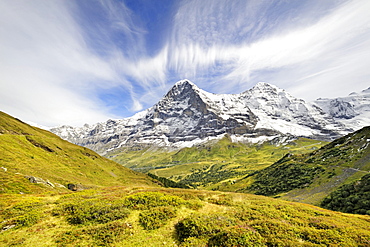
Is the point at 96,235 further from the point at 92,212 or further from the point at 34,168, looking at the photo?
the point at 34,168

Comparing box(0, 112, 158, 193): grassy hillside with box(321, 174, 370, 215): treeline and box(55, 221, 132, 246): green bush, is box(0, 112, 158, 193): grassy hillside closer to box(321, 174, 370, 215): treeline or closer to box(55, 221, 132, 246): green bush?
box(55, 221, 132, 246): green bush

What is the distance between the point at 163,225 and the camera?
2175 cm

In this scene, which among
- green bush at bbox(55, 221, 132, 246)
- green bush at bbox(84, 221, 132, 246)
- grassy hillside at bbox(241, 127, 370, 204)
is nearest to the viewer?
green bush at bbox(55, 221, 132, 246)

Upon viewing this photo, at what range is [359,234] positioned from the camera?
17.3m

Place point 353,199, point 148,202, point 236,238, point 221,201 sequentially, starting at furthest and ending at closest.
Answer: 1. point 353,199
2. point 221,201
3. point 148,202
4. point 236,238

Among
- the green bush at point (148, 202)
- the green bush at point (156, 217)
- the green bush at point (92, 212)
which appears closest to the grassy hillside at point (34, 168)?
the green bush at point (92, 212)

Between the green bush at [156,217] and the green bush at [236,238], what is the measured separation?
8.13 meters

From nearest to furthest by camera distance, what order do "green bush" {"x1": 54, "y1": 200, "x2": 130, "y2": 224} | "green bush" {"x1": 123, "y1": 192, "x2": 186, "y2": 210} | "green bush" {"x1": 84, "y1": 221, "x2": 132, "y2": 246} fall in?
"green bush" {"x1": 84, "y1": 221, "x2": 132, "y2": 246} < "green bush" {"x1": 54, "y1": 200, "x2": 130, "y2": 224} < "green bush" {"x1": 123, "y1": 192, "x2": 186, "y2": 210}

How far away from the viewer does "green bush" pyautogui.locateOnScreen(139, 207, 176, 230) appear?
21.6 metres

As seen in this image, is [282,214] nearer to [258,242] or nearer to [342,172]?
A: [258,242]

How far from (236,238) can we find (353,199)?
54277mm

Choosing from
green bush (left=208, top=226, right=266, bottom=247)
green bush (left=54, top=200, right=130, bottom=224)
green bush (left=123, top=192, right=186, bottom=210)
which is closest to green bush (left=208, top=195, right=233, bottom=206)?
green bush (left=123, top=192, right=186, bottom=210)

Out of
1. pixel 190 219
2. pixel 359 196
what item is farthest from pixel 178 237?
pixel 359 196

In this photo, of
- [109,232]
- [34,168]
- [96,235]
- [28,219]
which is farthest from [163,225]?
[34,168]
